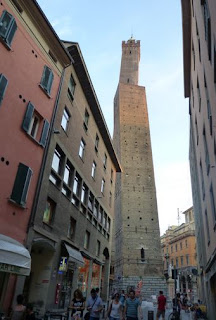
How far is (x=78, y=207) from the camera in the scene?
1692cm

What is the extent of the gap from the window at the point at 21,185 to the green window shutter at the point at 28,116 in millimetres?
1572

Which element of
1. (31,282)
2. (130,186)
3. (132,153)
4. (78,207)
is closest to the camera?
(31,282)

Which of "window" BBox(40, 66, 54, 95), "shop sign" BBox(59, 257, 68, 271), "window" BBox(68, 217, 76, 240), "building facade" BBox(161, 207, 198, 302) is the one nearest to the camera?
"window" BBox(40, 66, 54, 95)

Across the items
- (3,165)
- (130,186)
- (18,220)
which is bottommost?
(18,220)

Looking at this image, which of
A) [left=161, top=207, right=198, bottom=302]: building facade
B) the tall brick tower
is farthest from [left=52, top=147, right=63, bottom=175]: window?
[left=161, top=207, right=198, bottom=302]: building facade

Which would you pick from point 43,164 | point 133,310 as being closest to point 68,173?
point 43,164

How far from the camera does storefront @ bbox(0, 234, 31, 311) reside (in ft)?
25.4

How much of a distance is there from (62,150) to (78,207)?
13.8ft

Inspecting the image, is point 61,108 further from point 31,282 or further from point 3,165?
point 31,282

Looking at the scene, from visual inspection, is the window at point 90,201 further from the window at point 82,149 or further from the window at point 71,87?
the window at point 71,87

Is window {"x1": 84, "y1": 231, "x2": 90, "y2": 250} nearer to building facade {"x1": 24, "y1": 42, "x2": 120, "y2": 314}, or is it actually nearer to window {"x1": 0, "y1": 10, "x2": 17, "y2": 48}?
building facade {"x1": 24, "y1": 42, "x2": 120, "y2": 314}

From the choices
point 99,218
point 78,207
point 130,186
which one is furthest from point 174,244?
point 78,207

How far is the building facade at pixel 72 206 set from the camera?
1213cm

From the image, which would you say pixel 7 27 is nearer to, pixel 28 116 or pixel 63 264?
pixel 28 116
